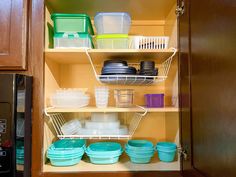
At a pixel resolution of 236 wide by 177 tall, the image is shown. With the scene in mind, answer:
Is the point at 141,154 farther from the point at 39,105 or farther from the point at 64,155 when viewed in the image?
the point at 39,105

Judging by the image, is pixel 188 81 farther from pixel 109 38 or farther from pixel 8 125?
pixel 8 125

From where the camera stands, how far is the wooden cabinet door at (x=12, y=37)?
0.93 m

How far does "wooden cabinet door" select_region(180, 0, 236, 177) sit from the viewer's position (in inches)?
22.6

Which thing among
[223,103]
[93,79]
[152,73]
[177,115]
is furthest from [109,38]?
[223,103]

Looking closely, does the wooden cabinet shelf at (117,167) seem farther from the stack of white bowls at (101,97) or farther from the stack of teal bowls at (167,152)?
the stack of white bowls at (101,97)


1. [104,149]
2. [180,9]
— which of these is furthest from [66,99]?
[180,9]

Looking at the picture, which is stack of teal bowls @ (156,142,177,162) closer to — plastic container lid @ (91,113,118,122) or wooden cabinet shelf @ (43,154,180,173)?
wooden cabinet shelf @ (43,154,180,173)

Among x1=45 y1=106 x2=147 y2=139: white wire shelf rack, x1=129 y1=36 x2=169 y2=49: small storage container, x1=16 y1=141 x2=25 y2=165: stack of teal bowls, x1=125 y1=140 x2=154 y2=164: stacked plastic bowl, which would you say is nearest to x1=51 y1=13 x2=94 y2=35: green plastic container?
x1=129 y1=36 x2=169 y2=49: small storage container

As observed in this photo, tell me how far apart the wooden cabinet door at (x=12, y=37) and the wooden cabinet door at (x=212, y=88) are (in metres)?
0.78

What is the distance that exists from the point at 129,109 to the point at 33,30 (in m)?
0.61

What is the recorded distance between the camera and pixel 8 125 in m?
0.83

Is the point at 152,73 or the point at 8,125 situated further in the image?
the point at 152,73

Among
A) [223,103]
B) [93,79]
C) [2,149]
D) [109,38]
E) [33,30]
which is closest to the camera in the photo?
[223,103]

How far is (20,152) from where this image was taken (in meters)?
0.86
